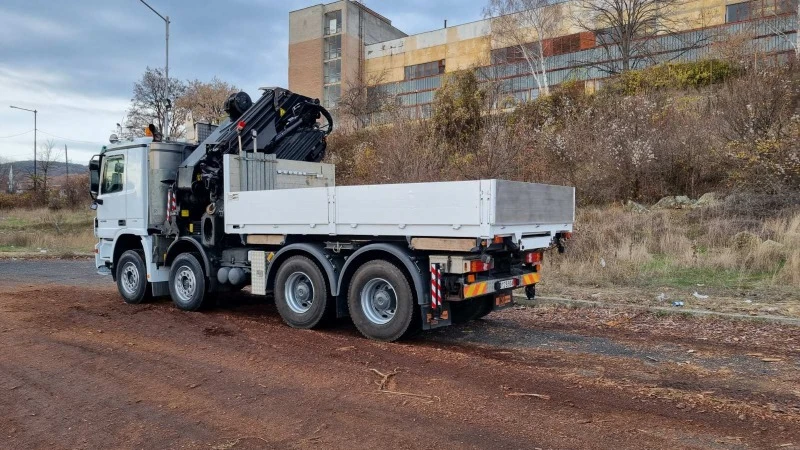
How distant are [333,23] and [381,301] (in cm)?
5457

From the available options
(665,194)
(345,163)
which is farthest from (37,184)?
(665,194)

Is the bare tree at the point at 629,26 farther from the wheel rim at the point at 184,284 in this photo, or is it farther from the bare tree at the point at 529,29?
the wheel rim at the point at 184,284

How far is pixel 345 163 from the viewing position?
26.6m

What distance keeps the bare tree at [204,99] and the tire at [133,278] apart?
1391 inches

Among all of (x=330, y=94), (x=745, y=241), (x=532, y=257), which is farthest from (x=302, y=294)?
(x=330, y=94)

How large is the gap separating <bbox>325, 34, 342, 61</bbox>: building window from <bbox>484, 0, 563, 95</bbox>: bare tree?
1940cm

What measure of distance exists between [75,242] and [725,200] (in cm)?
2587

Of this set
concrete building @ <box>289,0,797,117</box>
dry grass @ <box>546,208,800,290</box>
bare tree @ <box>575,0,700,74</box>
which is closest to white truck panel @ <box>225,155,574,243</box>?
dry grass @ <box>546,208,800,290</box>

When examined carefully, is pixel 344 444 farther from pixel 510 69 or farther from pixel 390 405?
pixel 510 69

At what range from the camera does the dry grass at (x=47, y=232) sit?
2509 centimetres

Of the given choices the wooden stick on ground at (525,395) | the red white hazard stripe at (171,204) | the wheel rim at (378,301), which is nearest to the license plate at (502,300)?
the wheel rim at (378,301)

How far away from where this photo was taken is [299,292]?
27.5 feet

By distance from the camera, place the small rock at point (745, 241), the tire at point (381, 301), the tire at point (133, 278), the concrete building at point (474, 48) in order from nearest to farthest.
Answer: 1. the tire at point (381, 301)
2. the tire at point (133, 278)
3. the small rock at point (745, 241)
4. the concrete building at point (474, 48)

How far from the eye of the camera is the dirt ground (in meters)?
4.40
